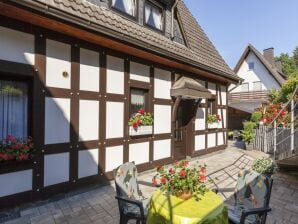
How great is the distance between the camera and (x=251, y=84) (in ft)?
77.1

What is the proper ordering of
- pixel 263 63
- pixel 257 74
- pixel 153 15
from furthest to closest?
pixel 257 74, pixel 263 63, pixel 153 15

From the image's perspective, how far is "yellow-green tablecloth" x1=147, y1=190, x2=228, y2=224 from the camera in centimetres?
244

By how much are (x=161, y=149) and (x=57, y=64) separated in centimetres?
406

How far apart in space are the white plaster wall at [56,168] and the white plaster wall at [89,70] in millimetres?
1585

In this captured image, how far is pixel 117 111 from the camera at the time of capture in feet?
19.5

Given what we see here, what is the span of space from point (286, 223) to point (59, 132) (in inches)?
179

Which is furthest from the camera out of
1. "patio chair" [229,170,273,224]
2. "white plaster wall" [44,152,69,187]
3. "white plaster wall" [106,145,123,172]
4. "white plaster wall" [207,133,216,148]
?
"white plaster wall" [207,133,216,148]

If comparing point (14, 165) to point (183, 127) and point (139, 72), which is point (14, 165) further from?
point (183, 127)

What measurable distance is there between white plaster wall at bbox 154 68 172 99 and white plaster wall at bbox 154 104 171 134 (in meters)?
0.37

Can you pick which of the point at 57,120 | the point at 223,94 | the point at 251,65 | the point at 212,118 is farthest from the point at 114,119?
the point at 251,65

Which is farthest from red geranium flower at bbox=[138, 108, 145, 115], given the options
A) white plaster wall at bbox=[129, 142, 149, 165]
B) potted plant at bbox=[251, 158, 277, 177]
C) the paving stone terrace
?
potted plant at bbox=[251, 158, 277, 177]

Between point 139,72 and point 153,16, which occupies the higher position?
point 153,16

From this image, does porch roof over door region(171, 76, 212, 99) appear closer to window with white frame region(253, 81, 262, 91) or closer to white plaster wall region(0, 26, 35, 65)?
white plaster wall region(0, 26, 35, 65)

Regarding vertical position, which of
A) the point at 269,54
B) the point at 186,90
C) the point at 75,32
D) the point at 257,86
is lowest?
the point at 186,90
